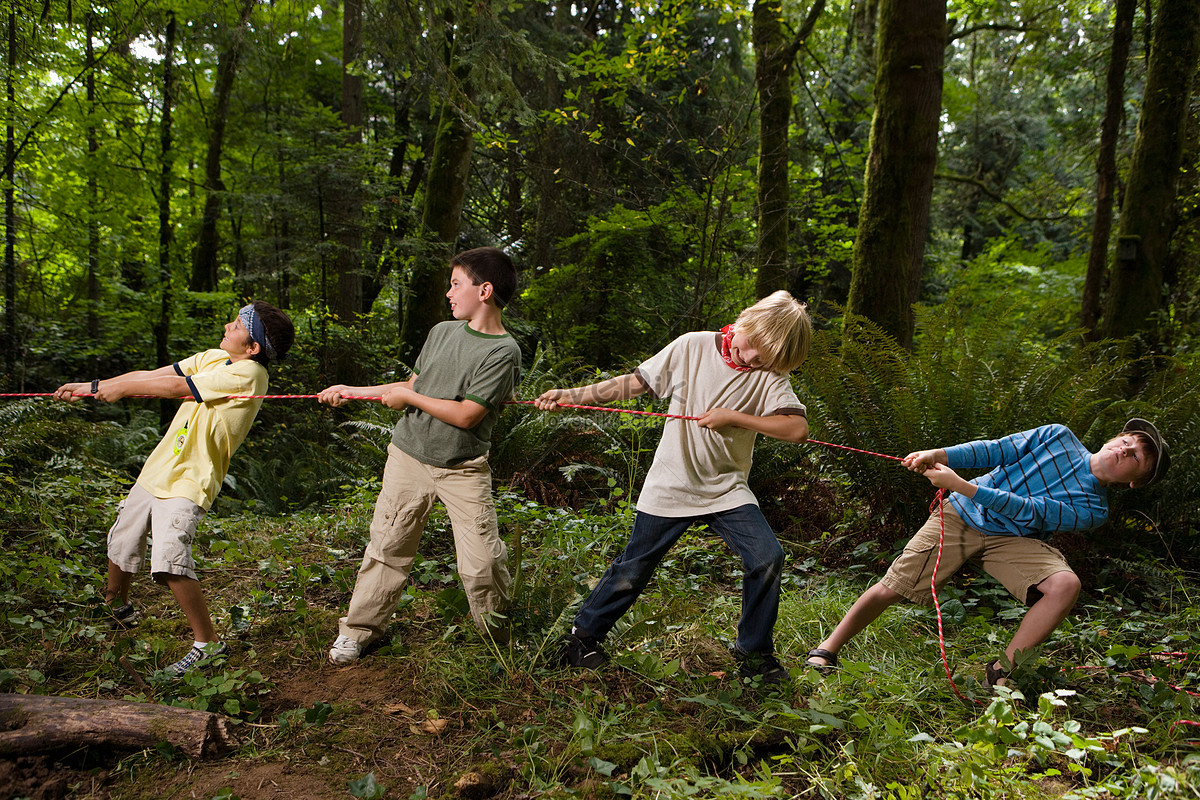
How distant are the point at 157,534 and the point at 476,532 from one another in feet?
4.29

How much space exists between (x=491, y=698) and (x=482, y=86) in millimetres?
5405

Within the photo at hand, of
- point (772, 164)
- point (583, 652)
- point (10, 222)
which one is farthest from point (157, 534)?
point (772, 164)

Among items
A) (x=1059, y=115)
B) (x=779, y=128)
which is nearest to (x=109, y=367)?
(x=779, y=128)

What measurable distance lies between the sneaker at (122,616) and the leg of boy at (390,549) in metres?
1.16

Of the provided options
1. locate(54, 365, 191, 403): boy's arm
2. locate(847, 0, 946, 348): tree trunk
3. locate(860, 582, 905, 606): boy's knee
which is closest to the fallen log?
locate(54, 365, 191, 403): boy's arm

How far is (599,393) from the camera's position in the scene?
11.0 ft

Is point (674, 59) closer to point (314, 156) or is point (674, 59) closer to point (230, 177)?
point (314, 156)

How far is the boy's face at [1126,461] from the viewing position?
→ 300 cm

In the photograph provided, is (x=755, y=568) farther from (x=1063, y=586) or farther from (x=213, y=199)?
(x=213, y=199)

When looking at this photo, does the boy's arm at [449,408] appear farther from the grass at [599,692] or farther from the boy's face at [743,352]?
the boy's face at [743,352]

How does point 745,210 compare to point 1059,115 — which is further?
point 1059,115

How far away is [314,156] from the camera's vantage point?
9.65 meters

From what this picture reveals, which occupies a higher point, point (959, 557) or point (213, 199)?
point (213, 199)

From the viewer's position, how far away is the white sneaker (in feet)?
10.9
